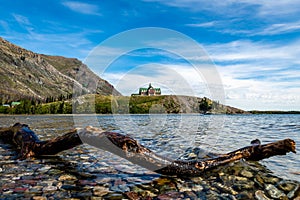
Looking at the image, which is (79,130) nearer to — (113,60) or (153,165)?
(153,165)

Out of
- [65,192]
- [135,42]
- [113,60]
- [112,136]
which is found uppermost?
[135,42]

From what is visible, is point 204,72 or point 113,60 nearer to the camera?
point 204,72

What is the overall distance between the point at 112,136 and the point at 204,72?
5.84 meters

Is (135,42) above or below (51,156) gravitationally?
above

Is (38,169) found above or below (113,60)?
below

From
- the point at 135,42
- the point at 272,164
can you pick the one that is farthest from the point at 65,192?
the point at 135,42

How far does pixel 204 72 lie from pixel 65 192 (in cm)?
803

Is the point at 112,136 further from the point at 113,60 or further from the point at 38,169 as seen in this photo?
the point at 113,60

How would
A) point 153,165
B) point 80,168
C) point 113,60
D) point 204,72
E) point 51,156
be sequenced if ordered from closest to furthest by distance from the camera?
point 153,165, point 80,168, point 51,156, point 204,72, point 113,60

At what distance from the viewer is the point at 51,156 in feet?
35.7

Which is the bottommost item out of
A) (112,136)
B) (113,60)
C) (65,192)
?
(65,192)

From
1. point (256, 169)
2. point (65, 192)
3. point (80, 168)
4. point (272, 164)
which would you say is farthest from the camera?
point (272, 164)

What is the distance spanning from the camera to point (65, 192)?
6430mm

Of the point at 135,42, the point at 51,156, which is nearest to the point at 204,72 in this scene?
the point at 135,42
